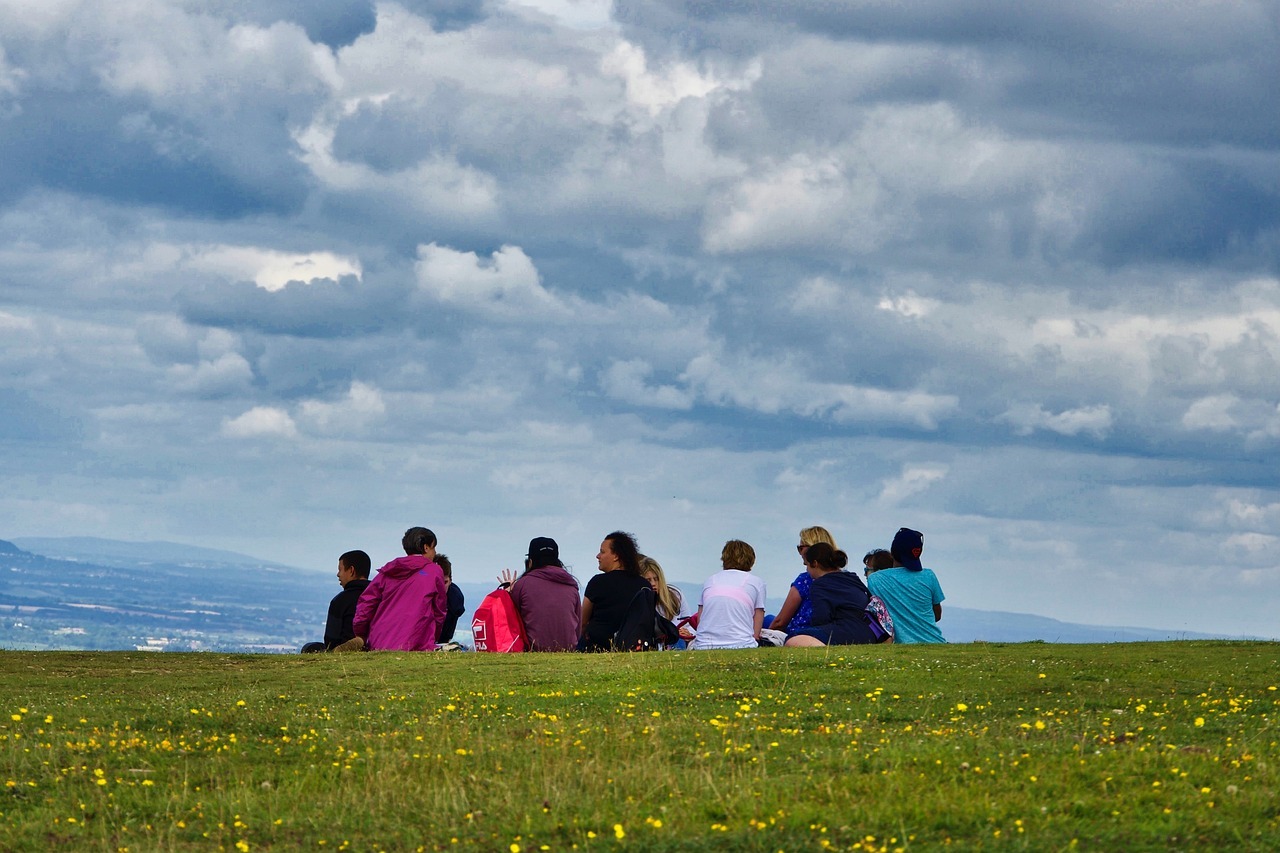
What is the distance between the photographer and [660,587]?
22.0 m

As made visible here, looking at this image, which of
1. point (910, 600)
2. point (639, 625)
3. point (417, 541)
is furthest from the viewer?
point (910, 600)

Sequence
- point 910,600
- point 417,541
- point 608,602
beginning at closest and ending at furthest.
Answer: point 608,602
point 417,541
point 910,600

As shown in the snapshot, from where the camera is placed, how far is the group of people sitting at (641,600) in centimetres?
2156

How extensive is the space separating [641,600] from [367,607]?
13.6ft

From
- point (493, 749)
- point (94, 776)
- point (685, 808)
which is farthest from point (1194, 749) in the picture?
point (94, 776)

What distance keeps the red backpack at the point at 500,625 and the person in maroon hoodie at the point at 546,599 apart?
0.10 metres

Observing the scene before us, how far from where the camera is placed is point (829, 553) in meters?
21.2

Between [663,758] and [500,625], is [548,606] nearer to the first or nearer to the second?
[500,625]

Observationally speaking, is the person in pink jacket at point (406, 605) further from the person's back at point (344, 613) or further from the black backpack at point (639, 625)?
the black backpack at point (639, 625)

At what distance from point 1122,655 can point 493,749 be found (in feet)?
36.6

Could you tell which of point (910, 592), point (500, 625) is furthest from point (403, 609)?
point (910, 592)

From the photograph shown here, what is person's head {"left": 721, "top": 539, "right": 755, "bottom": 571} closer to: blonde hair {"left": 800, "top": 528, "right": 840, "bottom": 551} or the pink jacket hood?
blonde hair {"left": 800, "top": 528, "right": 840, "bottom": 551}

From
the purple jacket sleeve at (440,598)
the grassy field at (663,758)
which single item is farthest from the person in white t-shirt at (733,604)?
the purple jacket sleeve at (440,598)

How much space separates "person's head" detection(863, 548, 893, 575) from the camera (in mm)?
23188
